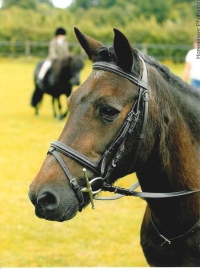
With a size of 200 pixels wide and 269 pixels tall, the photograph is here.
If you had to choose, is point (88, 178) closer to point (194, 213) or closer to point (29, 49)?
point (194, 213)

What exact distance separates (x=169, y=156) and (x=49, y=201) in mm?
849

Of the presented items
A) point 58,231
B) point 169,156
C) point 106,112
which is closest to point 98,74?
point 106,112

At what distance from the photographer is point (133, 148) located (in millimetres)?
2836

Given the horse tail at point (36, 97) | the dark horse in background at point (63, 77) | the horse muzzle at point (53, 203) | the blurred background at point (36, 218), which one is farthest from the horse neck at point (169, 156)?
the horse tail at point (36, 97)

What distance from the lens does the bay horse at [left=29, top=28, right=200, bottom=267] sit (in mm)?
2680

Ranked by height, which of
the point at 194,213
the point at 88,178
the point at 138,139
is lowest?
the point at 194,213

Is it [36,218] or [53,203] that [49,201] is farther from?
[36,218]

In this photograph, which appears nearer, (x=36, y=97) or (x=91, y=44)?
(x=91, y=44)

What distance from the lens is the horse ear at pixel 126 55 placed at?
8.96 ft

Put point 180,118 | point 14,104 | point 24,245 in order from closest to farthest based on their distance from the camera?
1. point 180,118
2. point 24,245
3. point 14,104

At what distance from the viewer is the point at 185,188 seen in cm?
313

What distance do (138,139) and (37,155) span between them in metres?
7.31

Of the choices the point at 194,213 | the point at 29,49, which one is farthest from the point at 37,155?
the point at 29,49

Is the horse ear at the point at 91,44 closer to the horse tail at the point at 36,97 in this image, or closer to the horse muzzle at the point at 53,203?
the horse muzzle at the point at 53,203
